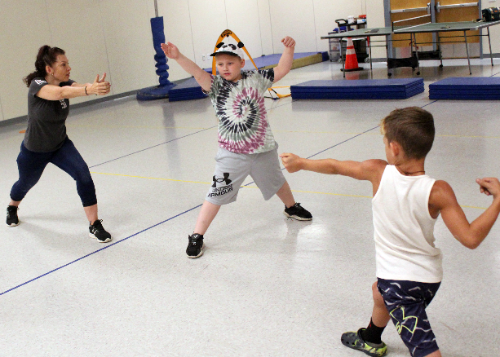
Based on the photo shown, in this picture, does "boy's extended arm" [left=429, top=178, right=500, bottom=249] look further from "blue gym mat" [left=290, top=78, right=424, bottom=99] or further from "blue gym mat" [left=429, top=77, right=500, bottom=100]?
"blue gym mat" [left=290, top=78, right=424, bottom=99]

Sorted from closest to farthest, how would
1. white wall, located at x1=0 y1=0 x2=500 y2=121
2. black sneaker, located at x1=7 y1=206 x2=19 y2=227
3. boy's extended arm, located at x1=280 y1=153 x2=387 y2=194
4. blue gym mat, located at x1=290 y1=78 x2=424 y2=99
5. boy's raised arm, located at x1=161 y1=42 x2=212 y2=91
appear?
1. boy's extended arm, located at x1=280 y1=153 x2=387 y2=194
2. boy's raised arm, located at x1=161 y1=42 x2=212 y2=91
3. black sneaker, located at x1=7 y1=206 x2=19 y2=227
4. blue gym mat, located at x1=290 y1=78 x2=424 y2=99
5. white wall, located at x1=0 y1=0 x2=500 y2=121

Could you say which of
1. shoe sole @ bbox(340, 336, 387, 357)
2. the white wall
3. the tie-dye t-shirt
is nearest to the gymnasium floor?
shoe sole @ bbox(340, 336, 387, 357)

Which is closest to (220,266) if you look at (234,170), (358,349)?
(234,170)

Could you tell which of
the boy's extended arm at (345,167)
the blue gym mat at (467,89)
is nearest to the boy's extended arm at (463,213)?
the boy's extended arm at (345,167)

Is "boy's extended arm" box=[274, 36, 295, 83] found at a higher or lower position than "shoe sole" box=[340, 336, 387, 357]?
higher

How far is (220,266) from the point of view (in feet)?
11.4

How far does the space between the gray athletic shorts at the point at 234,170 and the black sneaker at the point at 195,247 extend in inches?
10.2

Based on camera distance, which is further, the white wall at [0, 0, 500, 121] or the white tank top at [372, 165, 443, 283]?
the white wall at [0, 0, 500, 121]

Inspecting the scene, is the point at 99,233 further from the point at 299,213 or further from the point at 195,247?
the point at 299,213

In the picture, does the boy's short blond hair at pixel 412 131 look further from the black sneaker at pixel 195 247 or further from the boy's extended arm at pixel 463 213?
the black sneaker at pixel 195 247

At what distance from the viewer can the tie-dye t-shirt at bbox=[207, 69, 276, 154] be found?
3.53m

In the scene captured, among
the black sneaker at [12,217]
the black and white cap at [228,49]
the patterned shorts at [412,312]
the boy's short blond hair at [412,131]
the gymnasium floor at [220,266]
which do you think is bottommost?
the gymnasium floor at [220,266]

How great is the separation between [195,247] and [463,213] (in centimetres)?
210

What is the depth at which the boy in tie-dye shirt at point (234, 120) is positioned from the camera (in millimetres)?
3488
